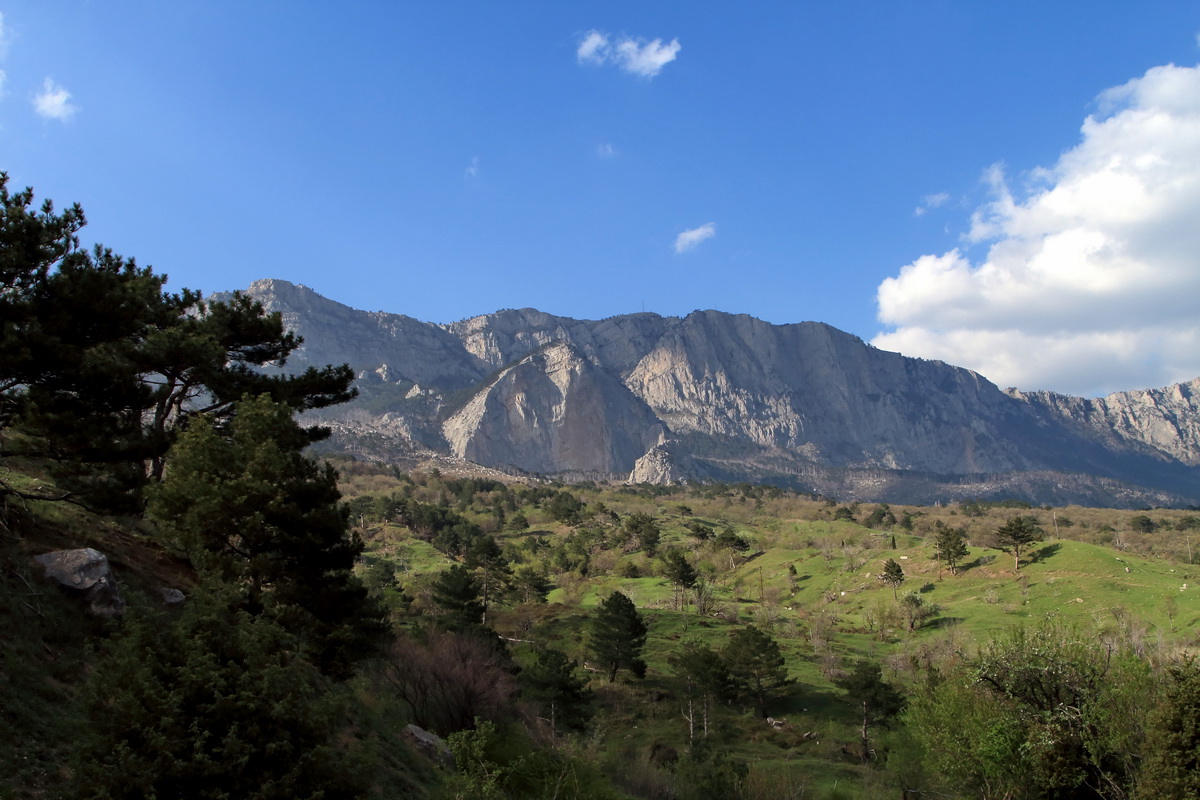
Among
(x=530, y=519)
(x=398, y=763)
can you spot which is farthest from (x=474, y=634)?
(x=530, y=519)

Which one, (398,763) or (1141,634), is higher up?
(398,763)

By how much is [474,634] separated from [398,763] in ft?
78.2

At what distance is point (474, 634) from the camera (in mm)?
41312

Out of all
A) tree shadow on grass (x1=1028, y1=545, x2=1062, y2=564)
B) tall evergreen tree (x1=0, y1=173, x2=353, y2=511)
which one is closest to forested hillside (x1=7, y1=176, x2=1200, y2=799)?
tall evergreen tree (x1=0, y1=173, x2=353, y2=511)

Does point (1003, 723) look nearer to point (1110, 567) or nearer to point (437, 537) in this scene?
point (1110, 567)

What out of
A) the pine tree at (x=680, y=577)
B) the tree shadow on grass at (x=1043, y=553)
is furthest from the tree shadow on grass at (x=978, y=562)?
the pine tree at (x=680, y=577)

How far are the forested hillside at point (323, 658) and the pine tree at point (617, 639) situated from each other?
27 cm

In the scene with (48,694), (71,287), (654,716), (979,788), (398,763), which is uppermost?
(71,287)

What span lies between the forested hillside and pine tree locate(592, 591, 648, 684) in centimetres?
27

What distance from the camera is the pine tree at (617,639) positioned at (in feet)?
187

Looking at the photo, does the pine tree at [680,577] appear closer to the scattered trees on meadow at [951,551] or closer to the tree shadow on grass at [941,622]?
the tree shadow on grass at [941,622]

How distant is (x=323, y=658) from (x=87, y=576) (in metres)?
6.62

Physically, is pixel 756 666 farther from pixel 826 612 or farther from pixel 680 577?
pixel 826 612

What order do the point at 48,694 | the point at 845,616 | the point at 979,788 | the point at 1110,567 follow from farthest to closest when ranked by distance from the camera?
the point at 845,616, the point at 1110,567, the point at 979,788, the point at 48,694
